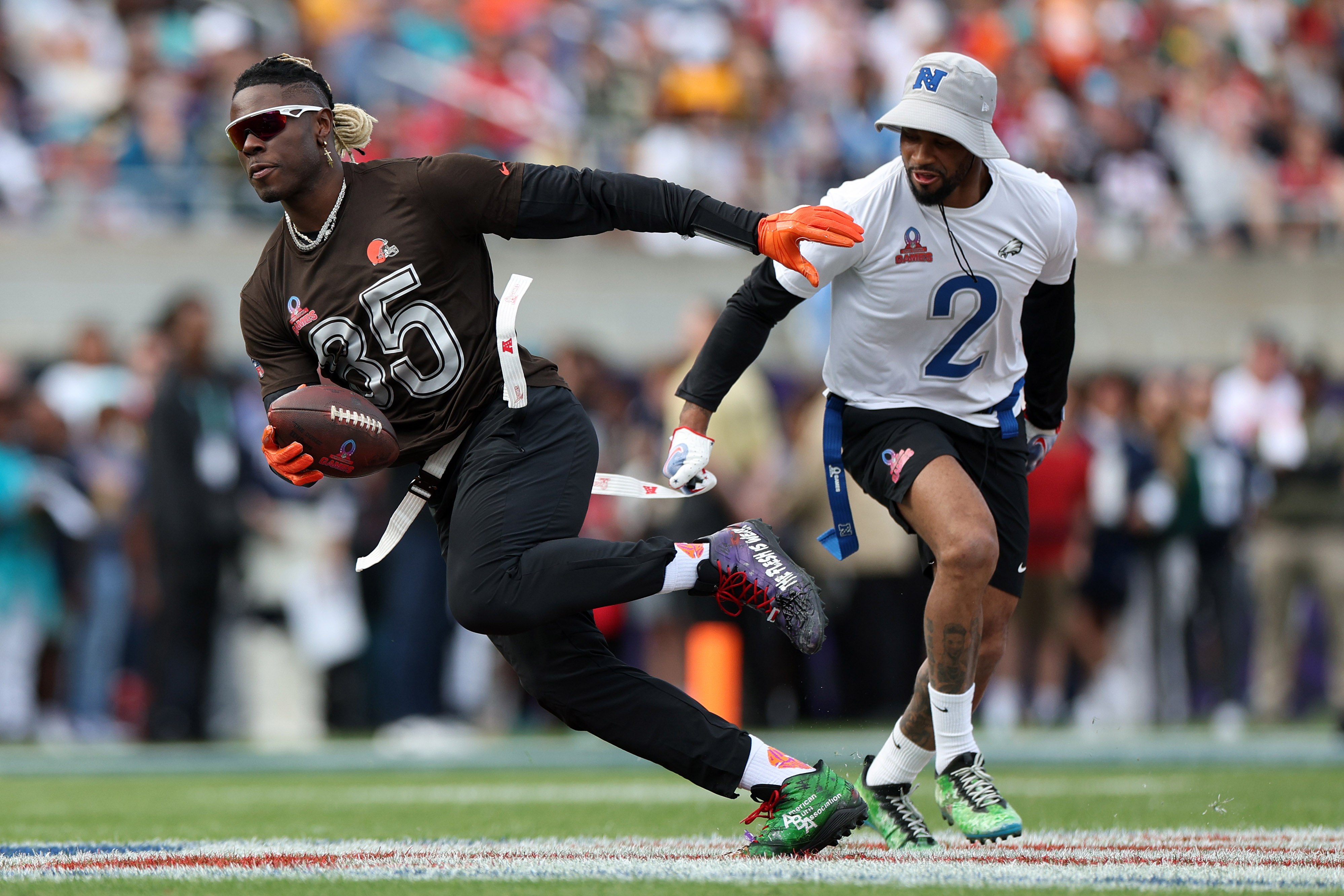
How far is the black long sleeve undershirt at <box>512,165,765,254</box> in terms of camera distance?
5098 millimetres

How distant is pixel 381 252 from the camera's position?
5.21 metres

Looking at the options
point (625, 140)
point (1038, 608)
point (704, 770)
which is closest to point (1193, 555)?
point (1038, 608)

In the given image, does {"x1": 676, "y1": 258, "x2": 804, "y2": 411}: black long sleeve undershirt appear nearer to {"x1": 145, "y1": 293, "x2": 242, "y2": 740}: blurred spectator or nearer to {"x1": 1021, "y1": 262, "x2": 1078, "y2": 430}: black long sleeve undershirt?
{"x1": 1021, "y1": 262, "x2": 1078, "y2": 430}: black long sleeve undershirt

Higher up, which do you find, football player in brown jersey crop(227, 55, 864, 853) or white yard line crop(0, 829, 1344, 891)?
football player in brown jersey crop(227, 55, 864, 853)

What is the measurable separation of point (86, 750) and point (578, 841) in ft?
21.4

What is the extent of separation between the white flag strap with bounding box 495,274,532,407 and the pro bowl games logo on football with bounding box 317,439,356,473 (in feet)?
1.61

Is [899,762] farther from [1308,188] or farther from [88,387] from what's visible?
[1308,188]

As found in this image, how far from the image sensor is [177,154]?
48.2 feet

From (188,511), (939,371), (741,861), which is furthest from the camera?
(188,511)

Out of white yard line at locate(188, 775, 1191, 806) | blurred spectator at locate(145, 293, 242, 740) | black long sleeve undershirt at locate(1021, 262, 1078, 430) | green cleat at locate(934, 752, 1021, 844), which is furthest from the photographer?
blurred spectator at locate(145, 293, 242, 740)

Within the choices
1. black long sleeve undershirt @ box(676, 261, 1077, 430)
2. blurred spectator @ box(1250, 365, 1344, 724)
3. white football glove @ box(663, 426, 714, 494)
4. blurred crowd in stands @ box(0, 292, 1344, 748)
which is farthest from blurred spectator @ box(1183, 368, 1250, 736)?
white football glove @ box(663, 426, 714, 494)

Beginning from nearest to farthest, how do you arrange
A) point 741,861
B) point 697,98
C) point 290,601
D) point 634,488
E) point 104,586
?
point 741,861, point 634,488, point 104,586, point 290,601, point 697,98

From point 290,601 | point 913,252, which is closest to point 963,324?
point 913,252

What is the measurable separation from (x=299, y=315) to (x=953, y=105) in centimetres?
208
